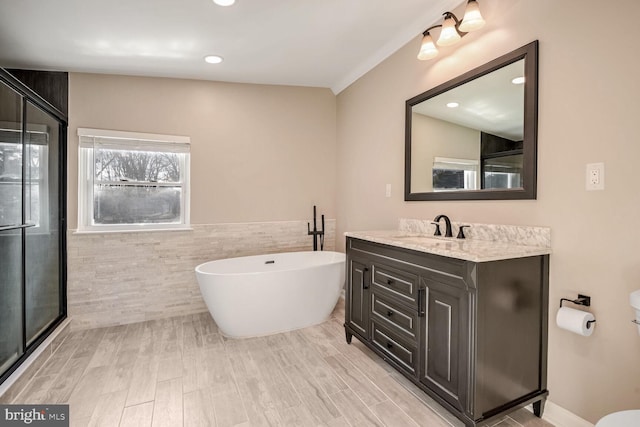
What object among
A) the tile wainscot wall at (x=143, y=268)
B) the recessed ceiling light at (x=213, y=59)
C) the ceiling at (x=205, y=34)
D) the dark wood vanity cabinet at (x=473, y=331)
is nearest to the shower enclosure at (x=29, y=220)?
the tile wainscot wall at (x=143, y=268)

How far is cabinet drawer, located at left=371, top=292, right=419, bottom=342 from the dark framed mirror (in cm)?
86

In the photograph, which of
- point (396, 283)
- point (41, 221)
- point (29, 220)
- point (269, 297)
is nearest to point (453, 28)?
point (396, 283)

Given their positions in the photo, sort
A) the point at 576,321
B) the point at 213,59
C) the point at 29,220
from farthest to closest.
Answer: the point at 213,59 < the point at 29,220 < the point at 576,321

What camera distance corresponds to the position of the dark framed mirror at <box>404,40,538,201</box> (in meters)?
1.83

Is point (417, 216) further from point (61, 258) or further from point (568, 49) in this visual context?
point (61, 258)

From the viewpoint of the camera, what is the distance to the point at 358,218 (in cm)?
359

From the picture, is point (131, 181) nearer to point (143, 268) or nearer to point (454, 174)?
point (143, 268)

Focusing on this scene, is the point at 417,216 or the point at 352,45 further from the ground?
the point at 352,45

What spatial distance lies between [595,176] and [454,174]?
2.80 ft

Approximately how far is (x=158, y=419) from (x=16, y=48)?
300 centimetres

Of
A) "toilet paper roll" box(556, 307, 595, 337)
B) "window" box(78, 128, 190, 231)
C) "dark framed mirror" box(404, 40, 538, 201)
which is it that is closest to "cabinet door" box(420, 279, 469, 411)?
"toilet paper roll" box(556, 307, 595, 337)

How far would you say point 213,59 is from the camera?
117 inches

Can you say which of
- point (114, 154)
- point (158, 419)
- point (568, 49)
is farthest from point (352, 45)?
point (158, 419)

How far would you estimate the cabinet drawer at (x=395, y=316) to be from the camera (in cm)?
193
